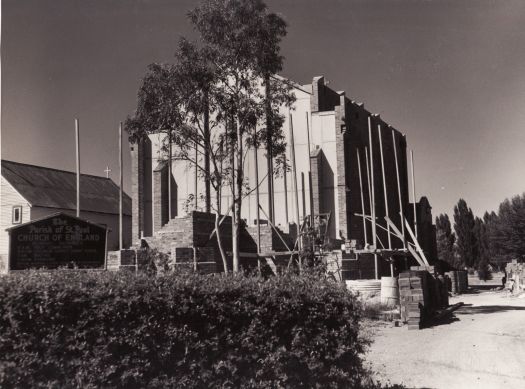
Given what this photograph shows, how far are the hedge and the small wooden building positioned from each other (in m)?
27.2

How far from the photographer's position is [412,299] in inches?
560

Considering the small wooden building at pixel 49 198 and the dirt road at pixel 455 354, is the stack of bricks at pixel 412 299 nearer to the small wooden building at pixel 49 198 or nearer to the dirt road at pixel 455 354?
the dirt road at pixel 455 354

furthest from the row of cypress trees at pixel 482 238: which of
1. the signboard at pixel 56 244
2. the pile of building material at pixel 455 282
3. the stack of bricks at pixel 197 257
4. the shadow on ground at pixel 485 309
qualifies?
the signboard at pixel 56 244

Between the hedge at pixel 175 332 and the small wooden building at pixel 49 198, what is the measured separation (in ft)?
89.1

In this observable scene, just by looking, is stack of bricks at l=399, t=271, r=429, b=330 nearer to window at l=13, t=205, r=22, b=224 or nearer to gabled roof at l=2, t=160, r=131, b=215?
gabled roof at l=2, t=160, r=131, b=215

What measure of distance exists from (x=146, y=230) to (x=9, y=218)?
35.0ft

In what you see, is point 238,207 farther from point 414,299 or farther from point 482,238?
point 482,238

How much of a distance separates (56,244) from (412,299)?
347 inches

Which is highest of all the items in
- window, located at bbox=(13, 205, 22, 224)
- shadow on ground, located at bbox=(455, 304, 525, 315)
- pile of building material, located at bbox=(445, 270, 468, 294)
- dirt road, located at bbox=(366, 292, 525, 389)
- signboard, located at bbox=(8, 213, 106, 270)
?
window, located at bbox=(13, 205, 22, 224)

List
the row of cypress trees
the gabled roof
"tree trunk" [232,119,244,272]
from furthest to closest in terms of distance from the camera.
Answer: the row of cypress trees → the gabled roof → "tree trunk" [232,119,244,272]

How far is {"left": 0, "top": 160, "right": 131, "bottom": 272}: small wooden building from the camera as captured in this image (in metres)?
36.2

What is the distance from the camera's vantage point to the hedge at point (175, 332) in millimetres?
5449

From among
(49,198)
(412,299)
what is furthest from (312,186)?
(49,198)

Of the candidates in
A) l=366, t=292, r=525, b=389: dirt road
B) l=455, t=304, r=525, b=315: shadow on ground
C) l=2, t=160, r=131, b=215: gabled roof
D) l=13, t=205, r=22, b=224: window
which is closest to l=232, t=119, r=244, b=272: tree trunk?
l=366, t=292, r=525, b=389: dirt road
